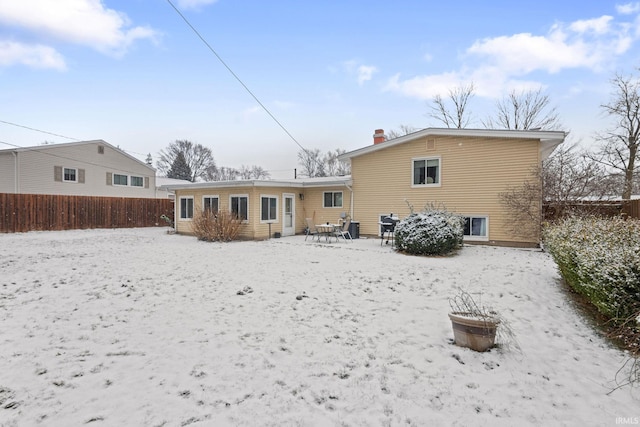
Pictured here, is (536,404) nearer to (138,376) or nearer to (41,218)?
(138,376)

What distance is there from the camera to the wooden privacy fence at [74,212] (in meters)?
14.6

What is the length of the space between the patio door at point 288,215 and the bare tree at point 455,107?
53.7ft

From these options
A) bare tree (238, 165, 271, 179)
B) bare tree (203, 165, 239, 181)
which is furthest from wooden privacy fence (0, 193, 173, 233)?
bare tree (238, 165, 271, 179)

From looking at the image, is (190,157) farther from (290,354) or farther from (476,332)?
(476,332)

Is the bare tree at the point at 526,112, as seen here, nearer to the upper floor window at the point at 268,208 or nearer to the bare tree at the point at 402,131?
the bare tree at the point at 402,131

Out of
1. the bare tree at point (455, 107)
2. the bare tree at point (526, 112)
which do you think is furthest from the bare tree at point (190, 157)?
the bare tree at point (526, 112)

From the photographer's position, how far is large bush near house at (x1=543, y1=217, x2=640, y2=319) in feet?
10.9

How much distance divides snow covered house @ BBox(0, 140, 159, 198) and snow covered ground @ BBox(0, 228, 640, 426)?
16.2 metres

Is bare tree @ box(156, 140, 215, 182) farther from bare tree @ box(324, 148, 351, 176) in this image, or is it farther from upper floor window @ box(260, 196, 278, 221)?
upper floor window @ box(260, 196, 278, 221)

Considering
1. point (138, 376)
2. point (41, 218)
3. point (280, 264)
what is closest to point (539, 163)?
point (280, 264)

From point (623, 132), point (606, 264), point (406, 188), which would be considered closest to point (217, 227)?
point (406, 188)

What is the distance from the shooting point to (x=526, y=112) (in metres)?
23.6

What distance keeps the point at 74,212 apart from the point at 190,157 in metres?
27.9

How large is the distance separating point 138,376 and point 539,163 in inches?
465
